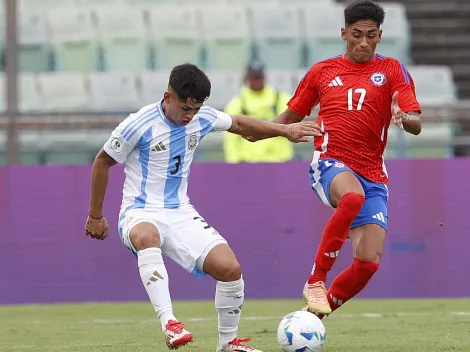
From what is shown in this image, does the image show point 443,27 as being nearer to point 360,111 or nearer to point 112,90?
point 112,90

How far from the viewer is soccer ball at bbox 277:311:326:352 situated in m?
6.57

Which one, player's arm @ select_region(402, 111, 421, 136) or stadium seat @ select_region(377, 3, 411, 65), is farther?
stadium seat @ select_region(377, 3, 411, 65)

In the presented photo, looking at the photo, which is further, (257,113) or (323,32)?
(323,32)

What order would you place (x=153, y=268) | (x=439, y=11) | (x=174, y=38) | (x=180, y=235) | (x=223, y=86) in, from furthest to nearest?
(x=439, y=11) → (x=174, y=38) → (x=223, y=86) → (x=180, y=235) → (x=153, y=268)

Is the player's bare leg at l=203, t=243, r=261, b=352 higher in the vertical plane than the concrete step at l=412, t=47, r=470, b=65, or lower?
lower

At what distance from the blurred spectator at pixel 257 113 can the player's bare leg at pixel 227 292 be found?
523cm

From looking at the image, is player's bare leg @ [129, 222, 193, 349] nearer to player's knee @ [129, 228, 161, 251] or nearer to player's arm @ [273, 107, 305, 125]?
player's knee @ [129, 228, 161, 251]

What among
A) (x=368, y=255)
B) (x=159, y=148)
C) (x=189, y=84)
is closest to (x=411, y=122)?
(x=368, y=255)

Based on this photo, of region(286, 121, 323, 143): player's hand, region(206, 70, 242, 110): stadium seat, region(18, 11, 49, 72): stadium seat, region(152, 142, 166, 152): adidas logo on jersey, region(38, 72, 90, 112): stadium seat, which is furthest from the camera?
region(18, 11, 49, 72): stadium seat

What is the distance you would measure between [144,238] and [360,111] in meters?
1.81

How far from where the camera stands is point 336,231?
7.34 metres

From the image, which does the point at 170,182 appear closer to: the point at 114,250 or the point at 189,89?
the point at 189,89

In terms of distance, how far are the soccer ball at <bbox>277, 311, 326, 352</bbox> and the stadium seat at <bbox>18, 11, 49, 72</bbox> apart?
9453 mm

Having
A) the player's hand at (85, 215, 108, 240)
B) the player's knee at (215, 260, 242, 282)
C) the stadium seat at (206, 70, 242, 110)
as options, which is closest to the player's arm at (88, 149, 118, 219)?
the player's hand at (85, 215, 108, 240)
